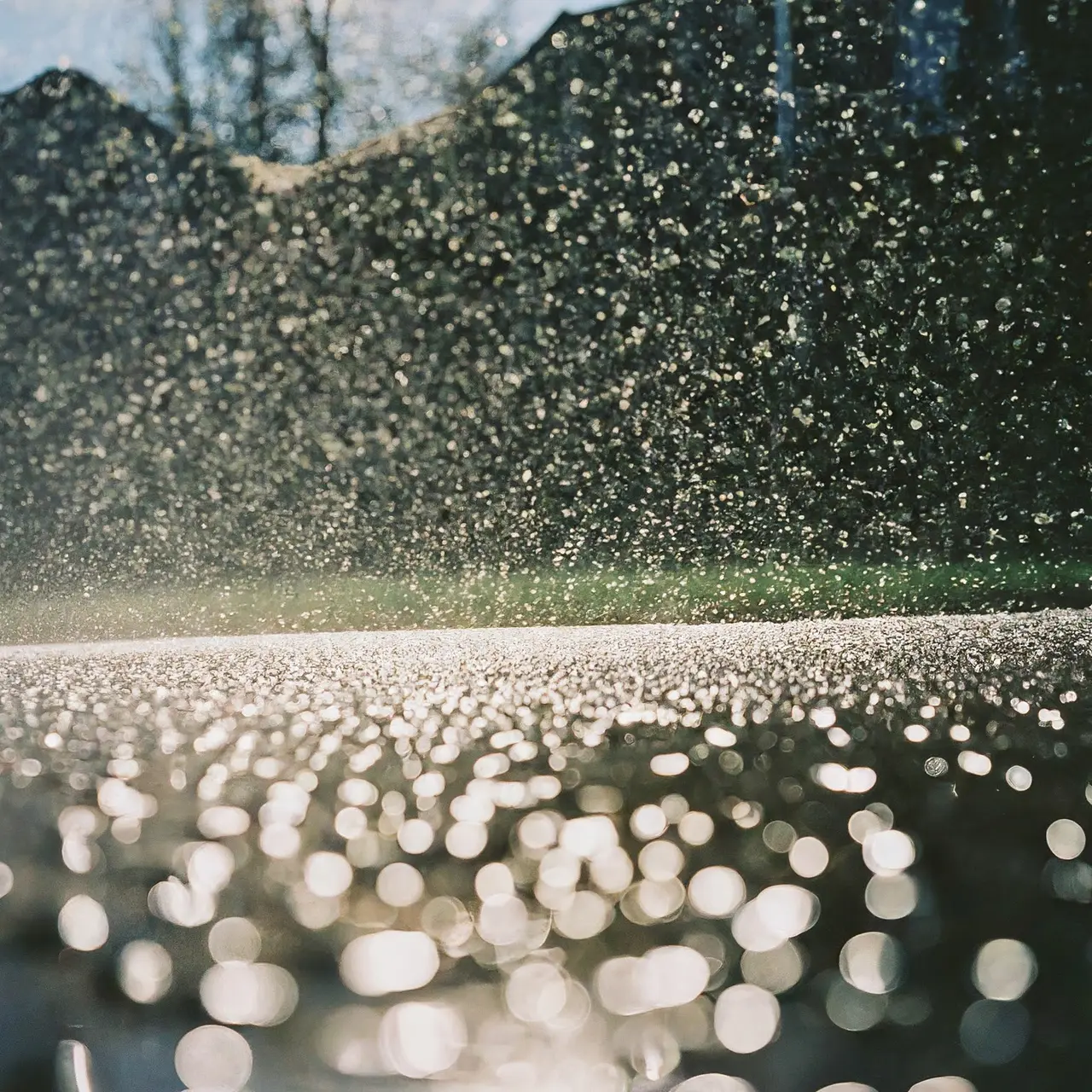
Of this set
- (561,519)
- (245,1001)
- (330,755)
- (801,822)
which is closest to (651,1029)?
(245,1001)

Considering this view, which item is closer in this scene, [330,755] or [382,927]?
[382,927]

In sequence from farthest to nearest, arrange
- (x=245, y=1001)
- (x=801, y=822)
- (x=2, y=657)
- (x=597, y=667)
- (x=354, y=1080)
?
(x=2, y=657) < (x=597, y=667) < (x=801, y=822) < (x=245, y=1001) < (x=354, y=1080)

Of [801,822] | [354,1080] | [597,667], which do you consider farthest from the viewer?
[597,667]

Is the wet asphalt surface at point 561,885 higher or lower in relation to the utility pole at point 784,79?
lower

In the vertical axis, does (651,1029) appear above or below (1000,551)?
above

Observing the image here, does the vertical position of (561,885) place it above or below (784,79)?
below

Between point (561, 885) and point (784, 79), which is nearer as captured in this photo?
point (561, 885)

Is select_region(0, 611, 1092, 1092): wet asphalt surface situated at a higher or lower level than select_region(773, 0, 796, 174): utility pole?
Answer: lower

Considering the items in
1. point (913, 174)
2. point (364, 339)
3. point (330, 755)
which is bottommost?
point (330, 755)

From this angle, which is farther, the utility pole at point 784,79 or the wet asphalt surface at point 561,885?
the utility pole at point 784,79

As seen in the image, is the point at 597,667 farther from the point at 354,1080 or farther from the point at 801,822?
the point at 354,1080

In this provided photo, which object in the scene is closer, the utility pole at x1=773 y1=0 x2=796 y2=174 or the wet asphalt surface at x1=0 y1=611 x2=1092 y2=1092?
the wet asphalt surface at x1=0 y1=611 x2=1092 y2=1092
